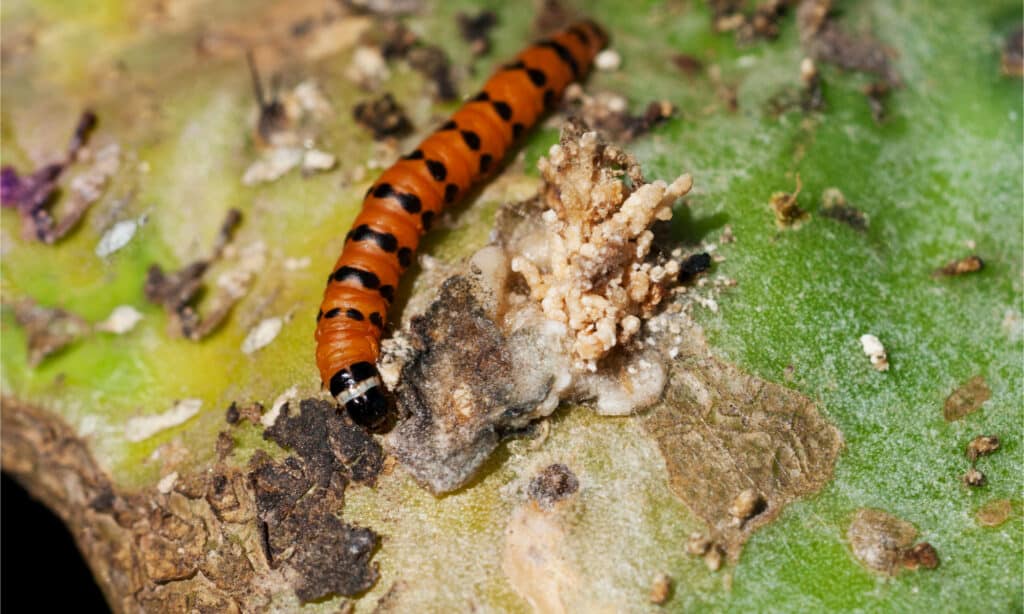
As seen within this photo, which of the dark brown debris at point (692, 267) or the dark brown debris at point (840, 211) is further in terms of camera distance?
the dark brown debris at point (840, 211)

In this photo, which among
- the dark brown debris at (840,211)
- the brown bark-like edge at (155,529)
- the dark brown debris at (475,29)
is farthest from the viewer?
the dark brown debris at (475,29)

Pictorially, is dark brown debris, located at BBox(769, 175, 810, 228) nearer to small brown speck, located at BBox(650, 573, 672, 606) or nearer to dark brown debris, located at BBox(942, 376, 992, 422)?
dark brown debris, located at BBox(942, 376, 992, 422)

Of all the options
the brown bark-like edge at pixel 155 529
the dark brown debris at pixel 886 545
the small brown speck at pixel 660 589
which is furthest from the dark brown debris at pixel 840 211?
the brown bark-like edge at pixel 155 529

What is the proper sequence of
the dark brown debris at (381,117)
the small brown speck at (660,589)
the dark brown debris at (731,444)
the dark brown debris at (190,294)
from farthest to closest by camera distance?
the dark brown debris at (381,117) < the dark brown debris at (190,294) < the dark brown debris at (731,444) < the small brown speck at (660,589)

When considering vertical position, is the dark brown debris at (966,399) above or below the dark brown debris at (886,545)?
above

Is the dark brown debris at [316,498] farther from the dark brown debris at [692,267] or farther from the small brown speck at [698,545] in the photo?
the dark brown debris at [692,267]

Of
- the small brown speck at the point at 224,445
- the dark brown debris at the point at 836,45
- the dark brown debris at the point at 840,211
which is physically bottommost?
the small brown speck at the point at 224,445

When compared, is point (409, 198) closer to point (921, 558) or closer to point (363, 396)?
point (363, 396)
